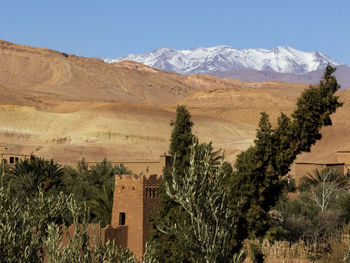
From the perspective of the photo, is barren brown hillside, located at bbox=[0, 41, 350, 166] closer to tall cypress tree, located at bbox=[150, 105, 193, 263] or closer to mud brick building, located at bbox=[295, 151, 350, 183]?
mud brick building, located at bbox=[295, 151, 350, 183]

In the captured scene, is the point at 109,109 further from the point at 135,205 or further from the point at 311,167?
the point at 135,205

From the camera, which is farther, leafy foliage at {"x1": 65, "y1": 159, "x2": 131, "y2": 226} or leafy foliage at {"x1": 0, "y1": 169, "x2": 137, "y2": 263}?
leafy foliage at {"x1": 65, "y1": 159, "x2": 131, "y2": 226}

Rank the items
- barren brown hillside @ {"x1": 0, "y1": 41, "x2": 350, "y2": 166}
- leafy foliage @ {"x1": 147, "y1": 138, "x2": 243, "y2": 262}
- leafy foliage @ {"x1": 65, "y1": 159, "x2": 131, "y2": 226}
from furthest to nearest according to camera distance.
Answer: barren brown hillside @ {"x1": 0, "y1": 41, "x2": 350, "y2": 166} < leafy foliage @ {"x1": 65, "y1": 159, "x2": 131, "y2": 226} < leafy foliage @ {"x1": 147, "y1": 138, "x2": 243, "y2": 262}

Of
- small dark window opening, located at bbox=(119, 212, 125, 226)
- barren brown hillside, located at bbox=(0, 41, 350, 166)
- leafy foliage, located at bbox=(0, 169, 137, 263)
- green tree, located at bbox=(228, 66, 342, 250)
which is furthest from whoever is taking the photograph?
barren brown hillside, located at bbox=(0, 41, 350, 166)

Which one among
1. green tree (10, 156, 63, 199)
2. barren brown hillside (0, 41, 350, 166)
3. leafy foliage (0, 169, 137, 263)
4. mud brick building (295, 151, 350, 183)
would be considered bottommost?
leafy foliage (0, 169, 137, 263)

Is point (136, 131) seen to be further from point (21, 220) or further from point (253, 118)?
point (21, 220)

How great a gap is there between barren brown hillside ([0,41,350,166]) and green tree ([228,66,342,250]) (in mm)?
42296

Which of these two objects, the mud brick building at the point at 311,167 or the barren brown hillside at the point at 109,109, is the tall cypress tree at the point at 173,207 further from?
the barren brown hillside at the point at 109,109

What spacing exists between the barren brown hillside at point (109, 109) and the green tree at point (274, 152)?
42296mm

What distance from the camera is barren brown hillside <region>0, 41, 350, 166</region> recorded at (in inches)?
2734

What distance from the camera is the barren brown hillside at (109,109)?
69.4m

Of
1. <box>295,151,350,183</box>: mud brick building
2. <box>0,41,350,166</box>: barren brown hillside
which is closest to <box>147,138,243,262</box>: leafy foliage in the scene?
<box>295,151,350,183</box>: mud brick building

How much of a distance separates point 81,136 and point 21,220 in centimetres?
6507

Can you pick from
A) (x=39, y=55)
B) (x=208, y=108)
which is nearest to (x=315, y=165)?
(x=208, y=108)
